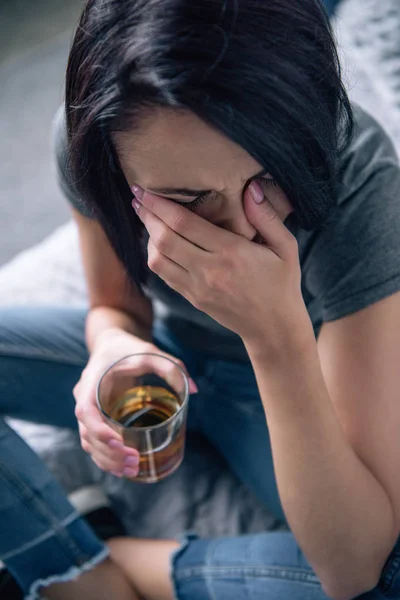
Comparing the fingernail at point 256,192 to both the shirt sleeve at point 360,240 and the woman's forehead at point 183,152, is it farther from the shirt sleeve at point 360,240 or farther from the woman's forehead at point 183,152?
the shirt sleeve at point 360,240

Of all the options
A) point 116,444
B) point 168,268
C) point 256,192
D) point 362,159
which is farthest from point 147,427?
point 362,159

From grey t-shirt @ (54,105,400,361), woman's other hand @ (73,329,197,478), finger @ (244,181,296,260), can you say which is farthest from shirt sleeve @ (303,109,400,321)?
woman's other hand @ (73,329,197,478)

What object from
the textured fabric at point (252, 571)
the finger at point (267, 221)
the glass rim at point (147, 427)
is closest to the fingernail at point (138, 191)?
the finger at point (267, 221)

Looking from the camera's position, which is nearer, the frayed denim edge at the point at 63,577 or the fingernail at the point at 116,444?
the fingernail at the point at 116,444

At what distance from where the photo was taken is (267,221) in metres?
0.65

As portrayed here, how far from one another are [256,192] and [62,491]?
0.60 meters

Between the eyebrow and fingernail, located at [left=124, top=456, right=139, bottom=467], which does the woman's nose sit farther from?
fingernail, located at [left=124, top=456, right=139, bottom=467]

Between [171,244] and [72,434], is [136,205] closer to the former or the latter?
[171,244]

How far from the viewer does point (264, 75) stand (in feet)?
1.81

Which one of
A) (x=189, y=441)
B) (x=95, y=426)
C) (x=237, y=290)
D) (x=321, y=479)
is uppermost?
(x=237, y=290)

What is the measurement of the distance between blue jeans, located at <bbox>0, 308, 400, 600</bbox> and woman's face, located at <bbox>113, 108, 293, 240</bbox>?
0.43 metres

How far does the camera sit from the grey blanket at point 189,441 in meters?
1.10

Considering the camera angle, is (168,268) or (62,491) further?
(62,491)

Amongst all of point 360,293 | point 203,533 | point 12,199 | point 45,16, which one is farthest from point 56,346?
point 45,16
